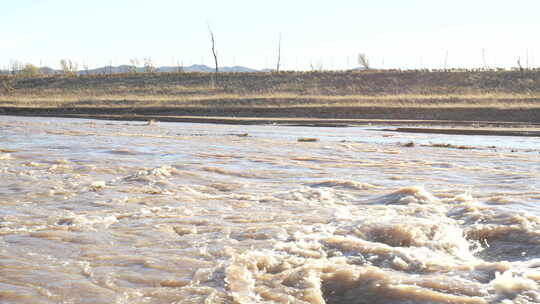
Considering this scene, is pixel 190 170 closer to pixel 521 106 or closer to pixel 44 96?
pixel 521 106

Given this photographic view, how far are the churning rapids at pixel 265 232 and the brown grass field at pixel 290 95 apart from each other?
25672mm

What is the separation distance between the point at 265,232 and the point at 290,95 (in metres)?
43.5

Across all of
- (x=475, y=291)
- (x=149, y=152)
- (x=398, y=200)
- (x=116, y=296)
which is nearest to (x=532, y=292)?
(x=475, y=291)

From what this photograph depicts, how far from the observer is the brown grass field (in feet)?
128

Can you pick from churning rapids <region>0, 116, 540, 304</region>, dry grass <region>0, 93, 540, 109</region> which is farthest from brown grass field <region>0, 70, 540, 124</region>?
churning rapids <region>0, 116, 540, 304</region>

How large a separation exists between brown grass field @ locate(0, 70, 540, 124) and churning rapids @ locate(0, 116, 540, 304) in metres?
25.7

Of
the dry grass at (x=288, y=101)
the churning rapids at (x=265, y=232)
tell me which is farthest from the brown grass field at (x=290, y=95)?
the churning rapids at (x=265, y=232)

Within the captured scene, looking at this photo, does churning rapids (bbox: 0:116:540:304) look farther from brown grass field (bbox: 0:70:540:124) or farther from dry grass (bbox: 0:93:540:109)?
dry grass (bbox: 0:93:540:109)

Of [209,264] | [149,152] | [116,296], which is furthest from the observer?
[149,152]

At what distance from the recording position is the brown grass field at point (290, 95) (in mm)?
39156

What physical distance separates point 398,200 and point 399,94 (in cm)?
4305

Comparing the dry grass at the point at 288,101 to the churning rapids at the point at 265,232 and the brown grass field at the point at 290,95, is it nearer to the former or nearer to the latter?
the brown grass field at the point at 290,95

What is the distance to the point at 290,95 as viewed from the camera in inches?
1971

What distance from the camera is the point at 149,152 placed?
15.9m
